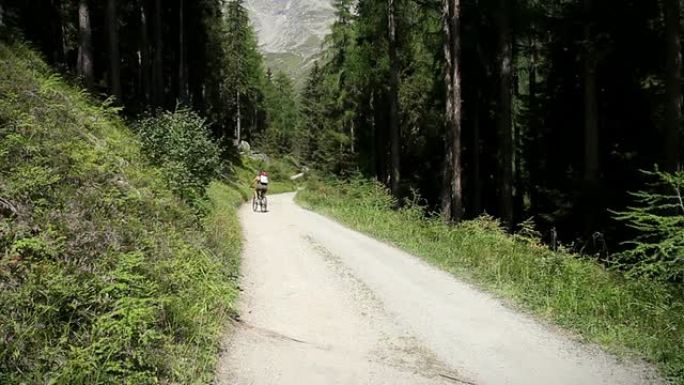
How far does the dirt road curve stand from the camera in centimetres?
498

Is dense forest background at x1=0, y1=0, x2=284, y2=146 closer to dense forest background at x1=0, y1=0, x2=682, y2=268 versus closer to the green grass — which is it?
dense forest background at x1=0, y1=0, x2=682, y2=268

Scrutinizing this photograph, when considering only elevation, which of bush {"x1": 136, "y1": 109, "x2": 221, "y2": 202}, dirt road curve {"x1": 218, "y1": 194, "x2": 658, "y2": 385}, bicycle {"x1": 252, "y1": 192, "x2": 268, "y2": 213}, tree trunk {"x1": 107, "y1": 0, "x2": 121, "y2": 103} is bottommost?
dirt road curve {"x1": 218, "y1": 194, "x2": 658, "y2": 385}

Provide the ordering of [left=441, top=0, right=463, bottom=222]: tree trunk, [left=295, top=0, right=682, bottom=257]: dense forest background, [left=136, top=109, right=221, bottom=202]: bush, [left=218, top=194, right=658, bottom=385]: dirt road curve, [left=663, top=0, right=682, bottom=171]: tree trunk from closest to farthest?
1. [left=218, top=194, right=658, bottom=385]: dirt road curve
2. [left=136, top=109, right=221, bottom=202]: bush
3. [left=663, top=0, right=682, bottom=171]: tree trunk
4. [left=295, top=0, right=682, bottom=257]: dense forest background
5. [left=441, top=0, right=463, bottom=222]: tree trunk

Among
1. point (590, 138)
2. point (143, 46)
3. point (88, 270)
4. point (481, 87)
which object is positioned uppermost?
point (143, 46)

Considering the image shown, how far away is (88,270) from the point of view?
15.3 ft

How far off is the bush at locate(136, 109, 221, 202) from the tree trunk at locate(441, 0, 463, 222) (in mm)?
8205

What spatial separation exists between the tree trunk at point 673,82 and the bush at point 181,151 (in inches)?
494

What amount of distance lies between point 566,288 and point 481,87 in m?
17.7

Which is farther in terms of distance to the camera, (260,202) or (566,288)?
(260,202)

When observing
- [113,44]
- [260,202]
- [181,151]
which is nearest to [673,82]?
[181,151]

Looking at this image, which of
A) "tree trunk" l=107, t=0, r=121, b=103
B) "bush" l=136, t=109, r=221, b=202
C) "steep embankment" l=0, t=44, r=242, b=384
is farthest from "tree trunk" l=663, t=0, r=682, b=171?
"tree trunk" l=107, t=0, r=121, b=103

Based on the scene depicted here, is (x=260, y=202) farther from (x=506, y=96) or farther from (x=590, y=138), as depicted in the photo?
(x=590, y=138)

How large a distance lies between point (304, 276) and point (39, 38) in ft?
72.5

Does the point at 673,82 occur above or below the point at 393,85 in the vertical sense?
below
